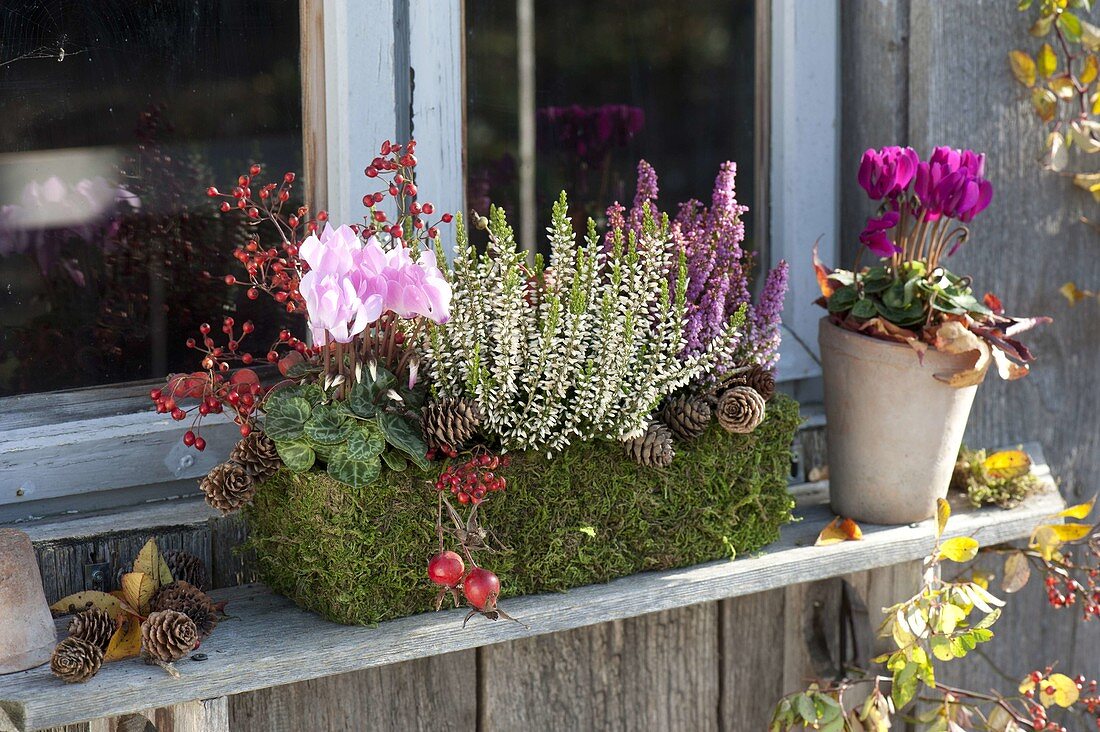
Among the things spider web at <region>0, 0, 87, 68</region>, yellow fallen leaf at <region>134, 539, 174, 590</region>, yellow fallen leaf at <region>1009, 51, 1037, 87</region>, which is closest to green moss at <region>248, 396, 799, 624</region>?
yellow fallen leaf at <region>134, 539, 174, 590</region>

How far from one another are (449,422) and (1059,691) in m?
1.00

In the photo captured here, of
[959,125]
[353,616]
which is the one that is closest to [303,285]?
[353,616]

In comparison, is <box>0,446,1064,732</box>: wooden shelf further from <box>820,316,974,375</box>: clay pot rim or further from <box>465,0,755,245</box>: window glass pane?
<box>465,0,755,245</box>: window glass pane

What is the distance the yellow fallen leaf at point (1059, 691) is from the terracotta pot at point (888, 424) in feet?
1.00

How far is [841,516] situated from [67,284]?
102 centimetres

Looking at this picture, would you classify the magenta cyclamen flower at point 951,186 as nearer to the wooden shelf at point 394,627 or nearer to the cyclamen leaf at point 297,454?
the wooden shelf at point 394,627

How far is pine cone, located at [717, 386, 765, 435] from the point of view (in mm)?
1284

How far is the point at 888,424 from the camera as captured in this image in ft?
4.76

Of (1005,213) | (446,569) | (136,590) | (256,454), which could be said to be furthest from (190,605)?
(1005,213)

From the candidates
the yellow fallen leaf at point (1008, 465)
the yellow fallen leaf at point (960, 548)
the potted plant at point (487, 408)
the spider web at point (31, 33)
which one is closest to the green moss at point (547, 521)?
the potted plant at point (487, 408)

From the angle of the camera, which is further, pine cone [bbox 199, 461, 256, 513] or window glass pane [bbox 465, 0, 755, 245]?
window glass pane [bbox 465, 0, 755, 245]

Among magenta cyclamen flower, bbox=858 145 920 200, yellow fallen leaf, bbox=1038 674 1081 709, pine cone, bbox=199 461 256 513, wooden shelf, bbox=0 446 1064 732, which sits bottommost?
yellow fallen leaf, bbox=1038 674 1081 709

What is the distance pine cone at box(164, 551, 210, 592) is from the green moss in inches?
2.9

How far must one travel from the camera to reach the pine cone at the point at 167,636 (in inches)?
41.7
